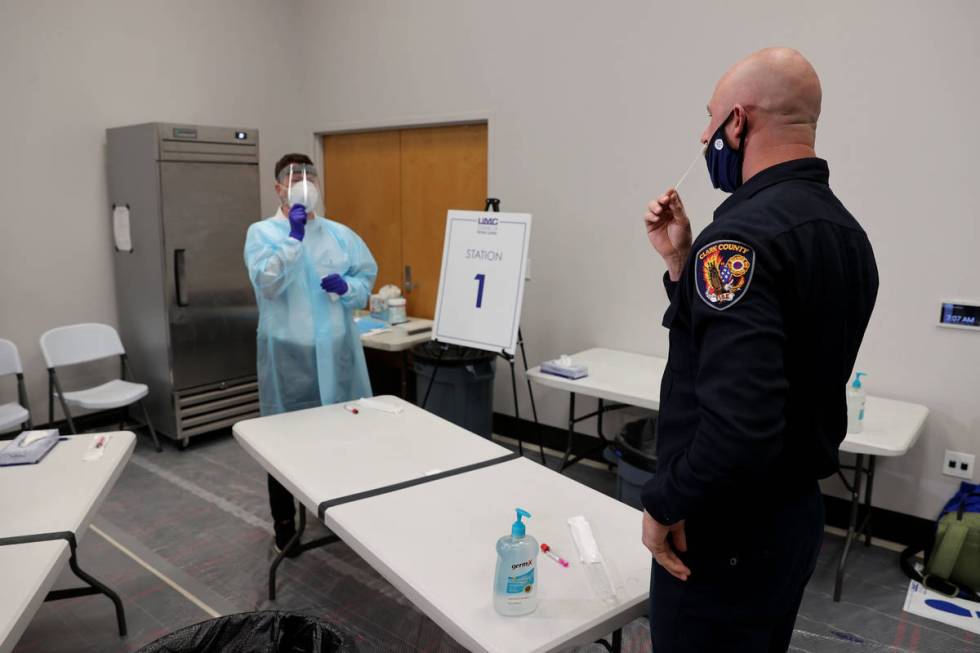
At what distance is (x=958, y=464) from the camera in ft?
9.16

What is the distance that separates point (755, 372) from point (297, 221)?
218cm

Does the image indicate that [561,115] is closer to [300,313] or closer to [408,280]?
[408,280]

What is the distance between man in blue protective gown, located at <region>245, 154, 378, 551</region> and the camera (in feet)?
9.05

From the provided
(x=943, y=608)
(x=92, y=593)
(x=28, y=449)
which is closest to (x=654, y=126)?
(x=943, y=608)

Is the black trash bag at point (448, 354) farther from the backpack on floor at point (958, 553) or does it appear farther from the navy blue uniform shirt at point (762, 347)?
the navy blue uniform shirt at point (762, 347)

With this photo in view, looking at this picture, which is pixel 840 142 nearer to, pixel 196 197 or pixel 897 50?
pixel 897 50

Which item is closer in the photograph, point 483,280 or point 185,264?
point 483,280

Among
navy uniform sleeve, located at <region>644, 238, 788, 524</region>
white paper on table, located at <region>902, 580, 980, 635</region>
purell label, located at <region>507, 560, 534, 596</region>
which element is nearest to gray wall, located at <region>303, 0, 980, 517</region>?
white paper on table, located at <region>902, 580, 980, 635</region>

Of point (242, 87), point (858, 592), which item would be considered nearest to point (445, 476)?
point (858, 592)

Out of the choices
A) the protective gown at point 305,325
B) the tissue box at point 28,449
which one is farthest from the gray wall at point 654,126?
the tissue box at point 28,449

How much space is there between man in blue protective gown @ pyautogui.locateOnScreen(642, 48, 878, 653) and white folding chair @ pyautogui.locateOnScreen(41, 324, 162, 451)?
3540 mm

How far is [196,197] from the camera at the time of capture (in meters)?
3.94

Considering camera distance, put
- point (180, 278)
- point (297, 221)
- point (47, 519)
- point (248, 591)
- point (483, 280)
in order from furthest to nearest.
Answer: point (180, 278) < point (483, 280) < point (297, 221) < point (248, 591) < point (47, 519)

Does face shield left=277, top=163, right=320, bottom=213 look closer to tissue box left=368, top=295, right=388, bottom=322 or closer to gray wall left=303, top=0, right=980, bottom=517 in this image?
gray wall left=303, top=0, right=980, bottom=517
